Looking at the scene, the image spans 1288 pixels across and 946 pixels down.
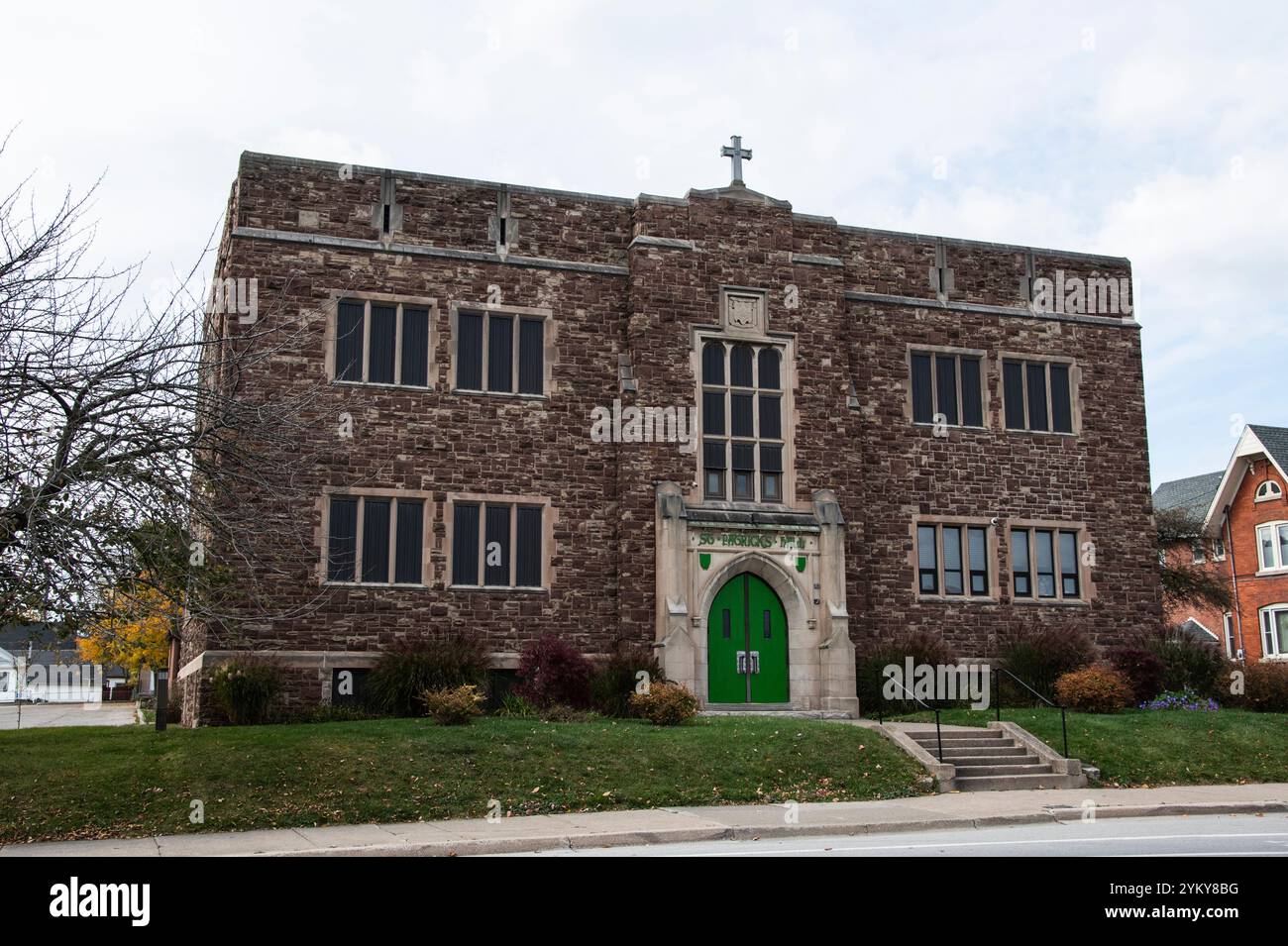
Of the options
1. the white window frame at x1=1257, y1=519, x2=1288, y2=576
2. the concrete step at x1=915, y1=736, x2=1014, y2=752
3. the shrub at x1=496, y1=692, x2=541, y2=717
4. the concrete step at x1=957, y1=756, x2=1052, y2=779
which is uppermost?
the white window frame at x1=1257, y1=519, x2=1288, y2=576

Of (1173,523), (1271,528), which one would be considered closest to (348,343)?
(1173,523)

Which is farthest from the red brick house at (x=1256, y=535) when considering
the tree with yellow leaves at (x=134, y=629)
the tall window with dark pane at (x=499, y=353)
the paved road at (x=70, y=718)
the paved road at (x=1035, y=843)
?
the paved road at (x=70, y=718)

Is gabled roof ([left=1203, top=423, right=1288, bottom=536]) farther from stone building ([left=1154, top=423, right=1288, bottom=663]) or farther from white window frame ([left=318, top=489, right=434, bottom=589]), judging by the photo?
white window frame ([left=318, top=489, right=434, bottom=589])

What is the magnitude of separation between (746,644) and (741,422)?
434 centimetres

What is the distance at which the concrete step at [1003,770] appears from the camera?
18.8m

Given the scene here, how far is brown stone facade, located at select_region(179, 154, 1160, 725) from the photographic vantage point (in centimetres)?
2339

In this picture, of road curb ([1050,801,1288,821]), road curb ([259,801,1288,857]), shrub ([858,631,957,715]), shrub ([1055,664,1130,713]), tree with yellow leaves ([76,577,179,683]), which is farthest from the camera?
shrub ([858,631,957,715])

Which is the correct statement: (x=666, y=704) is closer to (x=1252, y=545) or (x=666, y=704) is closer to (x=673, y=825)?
(x=673, y=825)

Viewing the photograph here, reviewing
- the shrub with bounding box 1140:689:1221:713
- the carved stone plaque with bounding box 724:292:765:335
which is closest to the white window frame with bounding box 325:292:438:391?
the carved stone plaque with bounding box 724:292:765:335

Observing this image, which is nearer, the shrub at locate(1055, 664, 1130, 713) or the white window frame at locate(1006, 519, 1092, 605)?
the shrub at locate(1055, 664, 1130, 713)

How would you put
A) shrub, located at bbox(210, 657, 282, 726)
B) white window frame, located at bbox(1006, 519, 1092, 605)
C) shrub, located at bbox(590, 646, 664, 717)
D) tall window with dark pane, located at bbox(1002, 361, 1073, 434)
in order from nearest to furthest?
shrub, located at bbox(210, 657, 282, 726), shrub, located at bbox(590, 646, 664, 717), white window frame, located at bbox(1006, 519, 1092, 605), tall window with dark pane, located at bbox(1002, 361, 1073, 434)

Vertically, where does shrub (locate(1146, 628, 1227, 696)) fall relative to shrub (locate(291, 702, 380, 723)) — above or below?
above

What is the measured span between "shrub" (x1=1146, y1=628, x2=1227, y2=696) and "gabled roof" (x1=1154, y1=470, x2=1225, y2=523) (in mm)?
21794

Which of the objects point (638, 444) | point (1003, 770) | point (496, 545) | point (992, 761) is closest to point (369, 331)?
point (496, 545)
